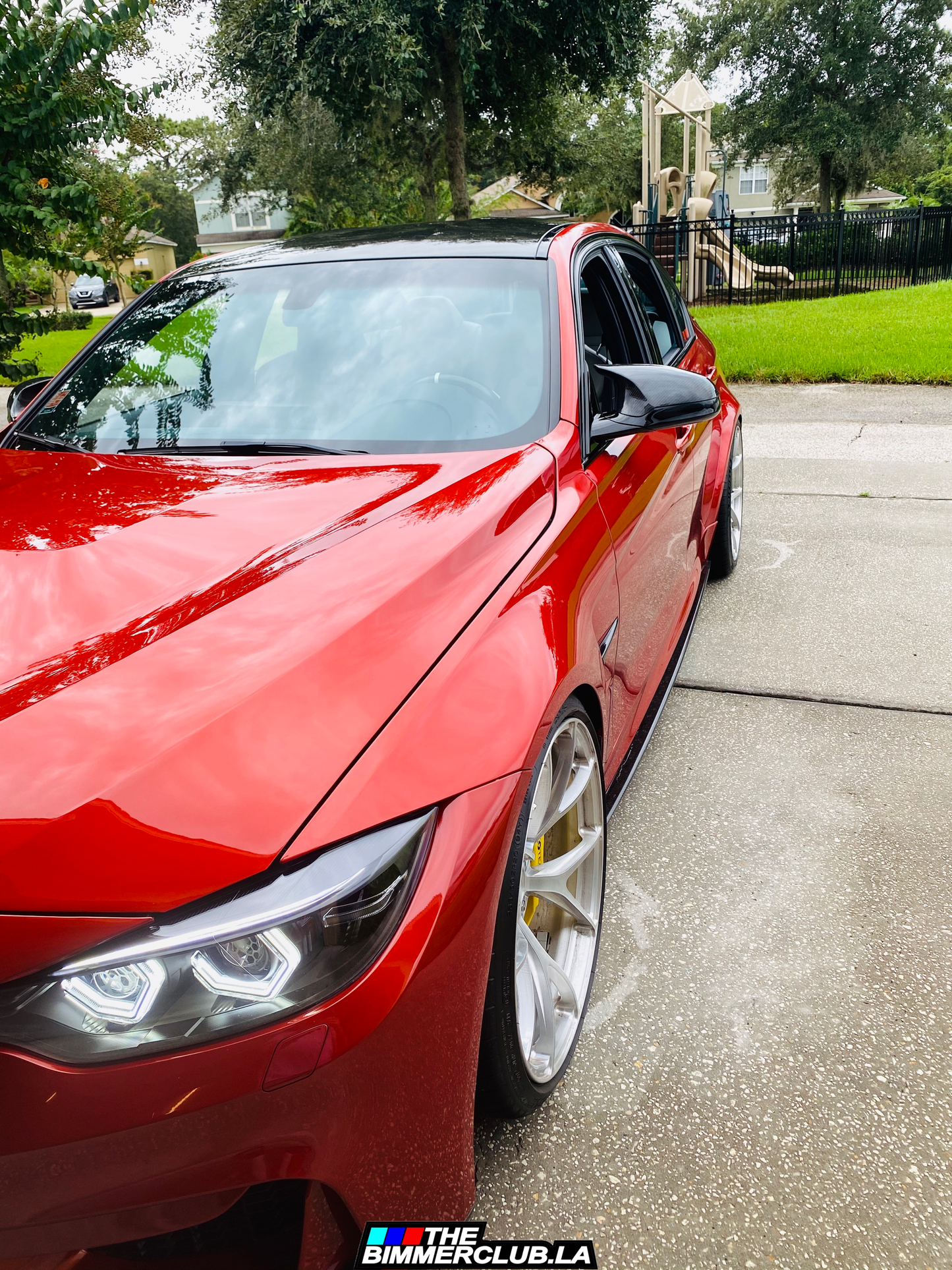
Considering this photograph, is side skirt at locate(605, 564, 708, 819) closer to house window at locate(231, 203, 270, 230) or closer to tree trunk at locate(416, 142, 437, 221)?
tree trunk at locate(416, 142, 437, 221)

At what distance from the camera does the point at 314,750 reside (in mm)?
1296

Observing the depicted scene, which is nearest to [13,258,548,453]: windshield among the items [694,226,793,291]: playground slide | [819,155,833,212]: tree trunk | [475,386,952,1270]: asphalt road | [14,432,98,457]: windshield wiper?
[14,432,98,457]: windshield wiper

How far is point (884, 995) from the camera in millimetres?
2186

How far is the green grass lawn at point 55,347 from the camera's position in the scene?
55.7 feet

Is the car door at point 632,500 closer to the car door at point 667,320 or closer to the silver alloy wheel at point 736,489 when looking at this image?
the car door at point 667,320

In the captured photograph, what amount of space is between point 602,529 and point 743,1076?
1.21 metres

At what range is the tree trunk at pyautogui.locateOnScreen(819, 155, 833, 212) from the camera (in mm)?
37906

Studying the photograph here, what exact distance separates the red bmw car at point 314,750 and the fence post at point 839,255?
627 inches

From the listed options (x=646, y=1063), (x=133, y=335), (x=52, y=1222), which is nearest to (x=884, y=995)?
(x=646, y=1063)

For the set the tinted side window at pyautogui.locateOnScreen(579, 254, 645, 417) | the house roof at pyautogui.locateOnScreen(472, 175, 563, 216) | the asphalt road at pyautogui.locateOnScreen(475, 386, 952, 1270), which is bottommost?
the asphalt road at pyautogui.locateOnScreen(475, 386, 952, 1270)

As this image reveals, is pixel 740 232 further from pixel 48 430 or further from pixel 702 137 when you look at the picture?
pixel 48 430

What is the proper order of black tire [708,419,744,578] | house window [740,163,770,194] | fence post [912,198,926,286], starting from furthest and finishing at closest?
house window [740,163,770,194]
fence post [912,198,926,286]
black tire [708,419,744,578]

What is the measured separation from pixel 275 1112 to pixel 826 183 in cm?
4389

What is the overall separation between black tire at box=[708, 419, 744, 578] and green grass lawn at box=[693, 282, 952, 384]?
596cm
